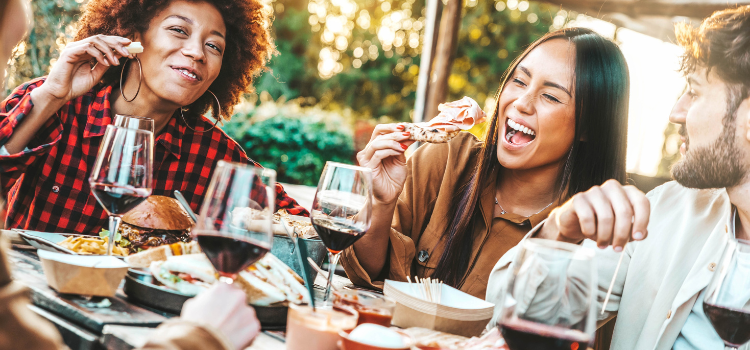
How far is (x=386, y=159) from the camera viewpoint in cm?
205

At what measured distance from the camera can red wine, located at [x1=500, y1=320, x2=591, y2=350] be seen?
0.92m

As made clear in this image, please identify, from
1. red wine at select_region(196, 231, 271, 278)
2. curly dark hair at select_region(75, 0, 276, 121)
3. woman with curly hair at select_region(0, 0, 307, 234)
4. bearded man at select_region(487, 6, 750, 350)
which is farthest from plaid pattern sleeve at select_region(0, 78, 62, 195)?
Answer: bearded man at select_region(487, 6, 750, 350)

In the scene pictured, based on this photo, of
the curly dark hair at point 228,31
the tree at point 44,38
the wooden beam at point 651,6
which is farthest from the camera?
the wooden beam at point 651,6

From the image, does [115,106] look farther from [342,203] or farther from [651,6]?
[651,6]

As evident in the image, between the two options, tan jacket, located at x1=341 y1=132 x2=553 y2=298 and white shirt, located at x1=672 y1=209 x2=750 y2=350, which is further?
tan jacket, located at x1=341 y1=132 x2=553 y2=298

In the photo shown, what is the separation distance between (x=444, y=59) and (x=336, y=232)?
18.5 feet

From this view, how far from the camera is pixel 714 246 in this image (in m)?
1.85

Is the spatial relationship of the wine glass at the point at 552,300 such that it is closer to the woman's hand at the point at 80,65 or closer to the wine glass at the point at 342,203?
the wine glass at the point at 342,203

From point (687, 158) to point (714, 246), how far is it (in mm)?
302

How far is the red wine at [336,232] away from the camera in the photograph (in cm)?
132

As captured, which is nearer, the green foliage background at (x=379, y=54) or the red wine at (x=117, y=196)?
the red wine at (x=117, y=196)

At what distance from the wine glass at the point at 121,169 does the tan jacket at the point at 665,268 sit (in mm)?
1358

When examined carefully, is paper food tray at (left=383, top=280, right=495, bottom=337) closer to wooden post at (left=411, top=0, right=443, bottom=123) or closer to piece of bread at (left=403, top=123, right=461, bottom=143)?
piece of bread at (left=403, top=123, right=461, bottom=143)

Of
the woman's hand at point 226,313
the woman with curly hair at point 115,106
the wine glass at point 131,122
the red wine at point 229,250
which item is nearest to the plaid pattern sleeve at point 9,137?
the woman with curly hair at point 115,106
